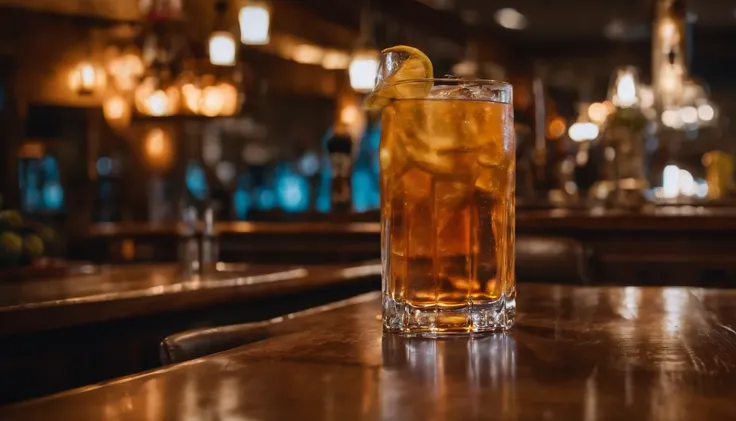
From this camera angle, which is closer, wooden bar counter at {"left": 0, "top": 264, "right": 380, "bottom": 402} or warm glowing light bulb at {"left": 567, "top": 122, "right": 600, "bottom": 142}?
wooden bar counter at {"left": 0, "top": 264, "right": 380, "bottom": 402}

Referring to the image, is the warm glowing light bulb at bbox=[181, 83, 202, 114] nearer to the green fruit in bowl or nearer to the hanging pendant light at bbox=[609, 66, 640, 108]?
the hanging pendant light at bbox=[609, 66, 640, 108]

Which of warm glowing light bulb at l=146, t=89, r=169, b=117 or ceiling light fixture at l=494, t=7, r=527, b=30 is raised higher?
ceiling light fixture at l=494, t=7, r=527, b=30

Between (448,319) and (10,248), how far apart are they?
1417 millimetres

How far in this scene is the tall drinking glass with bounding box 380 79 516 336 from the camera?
3.26ft

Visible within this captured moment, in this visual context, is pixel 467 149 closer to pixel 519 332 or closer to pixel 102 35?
pixel 519 332

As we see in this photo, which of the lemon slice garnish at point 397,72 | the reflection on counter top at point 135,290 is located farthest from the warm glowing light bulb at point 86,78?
the lemon slice garnish at point 397,72

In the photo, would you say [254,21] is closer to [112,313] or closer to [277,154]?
[112,313]

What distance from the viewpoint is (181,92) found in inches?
260

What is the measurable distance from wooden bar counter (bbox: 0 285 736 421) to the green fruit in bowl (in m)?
1.25

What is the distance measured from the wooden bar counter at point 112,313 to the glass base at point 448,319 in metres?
0.86

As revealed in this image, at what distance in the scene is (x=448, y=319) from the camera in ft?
3.15

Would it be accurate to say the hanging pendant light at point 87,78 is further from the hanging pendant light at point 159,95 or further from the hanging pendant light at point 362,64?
the hanging pendant light at point 362,64

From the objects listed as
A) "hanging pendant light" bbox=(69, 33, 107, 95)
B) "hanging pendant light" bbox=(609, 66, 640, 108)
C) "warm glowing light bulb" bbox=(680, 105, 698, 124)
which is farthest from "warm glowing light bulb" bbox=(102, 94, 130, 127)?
"warm glowing light bulb" bbox=(680, 105, 698, 124)

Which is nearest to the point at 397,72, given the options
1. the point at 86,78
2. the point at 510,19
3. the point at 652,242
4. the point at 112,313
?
the point at 112,313
